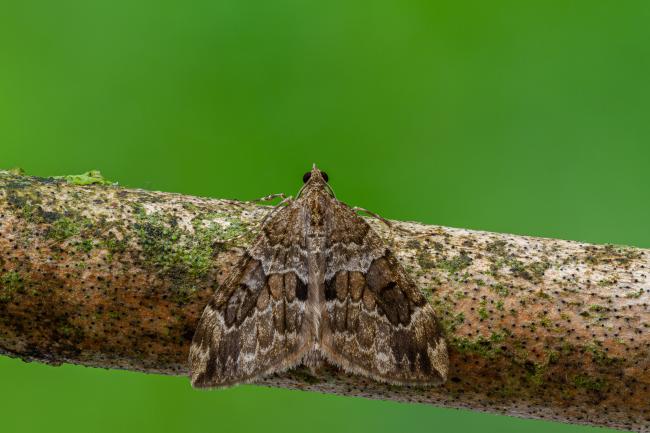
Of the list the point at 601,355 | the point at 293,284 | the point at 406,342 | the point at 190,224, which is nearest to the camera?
the point at 601,355

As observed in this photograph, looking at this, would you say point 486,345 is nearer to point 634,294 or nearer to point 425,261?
point 425,261

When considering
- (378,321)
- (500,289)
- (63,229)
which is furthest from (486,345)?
(63,229)

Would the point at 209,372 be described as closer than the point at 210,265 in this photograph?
No

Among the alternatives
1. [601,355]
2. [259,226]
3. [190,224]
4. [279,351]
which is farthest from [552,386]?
[190,224]

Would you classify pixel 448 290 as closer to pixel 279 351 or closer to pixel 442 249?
pixel 442 249

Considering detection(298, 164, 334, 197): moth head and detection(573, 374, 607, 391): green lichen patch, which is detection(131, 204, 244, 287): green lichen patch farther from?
detection(573, 374, 607, 391): green lichen patch

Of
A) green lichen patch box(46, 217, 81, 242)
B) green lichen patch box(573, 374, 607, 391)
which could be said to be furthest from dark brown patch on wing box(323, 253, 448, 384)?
green lichen patch box(46, 217, 81, 242)
